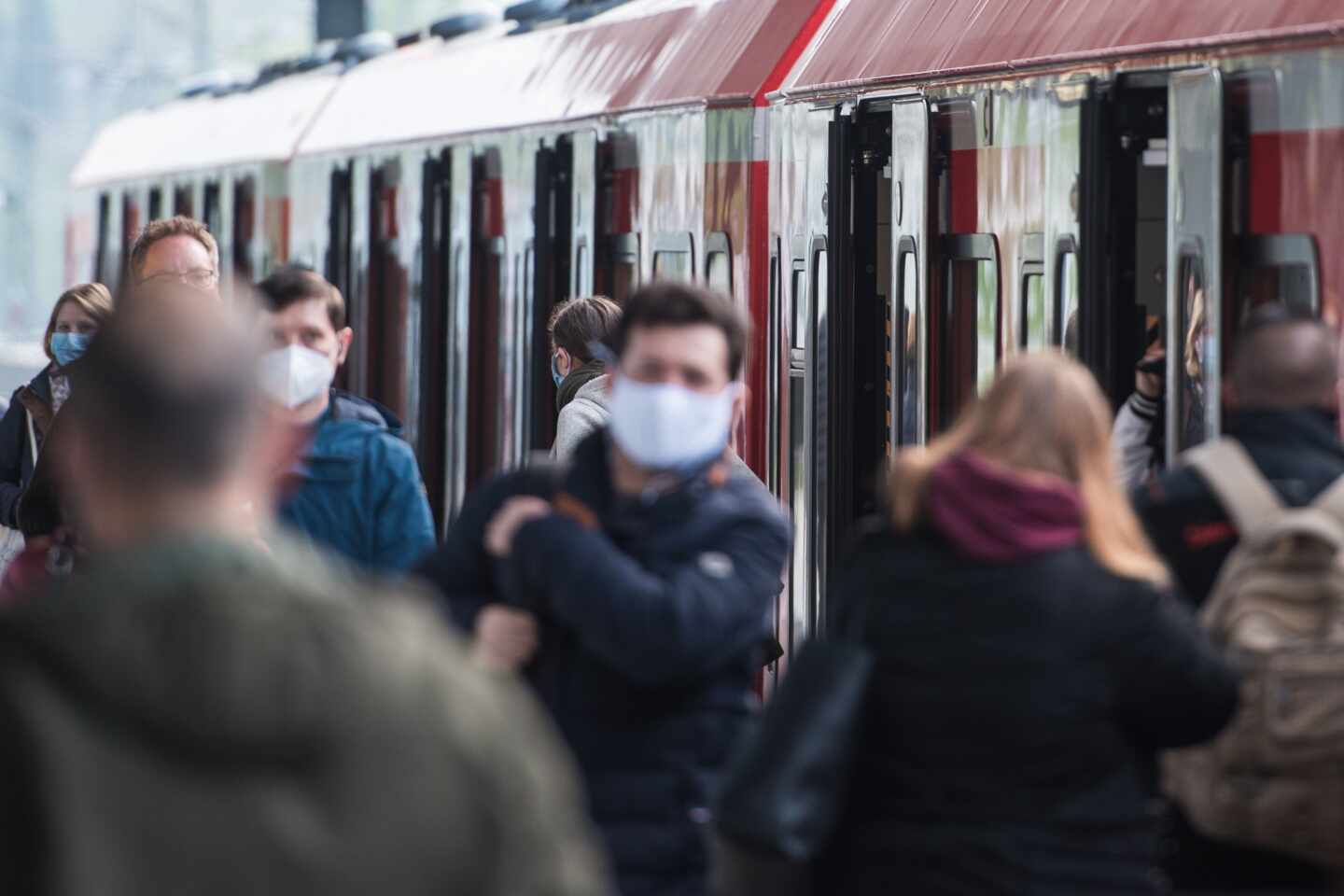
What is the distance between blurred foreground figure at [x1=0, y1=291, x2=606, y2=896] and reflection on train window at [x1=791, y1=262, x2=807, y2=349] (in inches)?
223

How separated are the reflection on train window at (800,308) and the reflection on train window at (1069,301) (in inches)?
→ 68.8

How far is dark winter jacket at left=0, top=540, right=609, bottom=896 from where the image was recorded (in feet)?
6.70

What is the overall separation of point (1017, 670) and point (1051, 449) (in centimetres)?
31

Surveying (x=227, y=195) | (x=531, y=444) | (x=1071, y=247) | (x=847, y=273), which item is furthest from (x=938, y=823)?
(x=227, y=195)

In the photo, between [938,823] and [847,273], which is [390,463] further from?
[847,273]

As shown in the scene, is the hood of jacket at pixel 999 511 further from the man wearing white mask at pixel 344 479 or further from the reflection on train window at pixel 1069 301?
the reflection on train window at pixel 1069 301

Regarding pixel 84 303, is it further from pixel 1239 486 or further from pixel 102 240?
pixel 102 240

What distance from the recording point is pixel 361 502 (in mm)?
4598

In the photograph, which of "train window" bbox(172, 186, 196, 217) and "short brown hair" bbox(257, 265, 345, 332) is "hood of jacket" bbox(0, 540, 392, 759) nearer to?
"short brown hair" bbox(257, 265, 345, 332)

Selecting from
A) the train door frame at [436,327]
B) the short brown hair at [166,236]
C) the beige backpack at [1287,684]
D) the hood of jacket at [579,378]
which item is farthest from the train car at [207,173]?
the beige backpack at [1287,684]

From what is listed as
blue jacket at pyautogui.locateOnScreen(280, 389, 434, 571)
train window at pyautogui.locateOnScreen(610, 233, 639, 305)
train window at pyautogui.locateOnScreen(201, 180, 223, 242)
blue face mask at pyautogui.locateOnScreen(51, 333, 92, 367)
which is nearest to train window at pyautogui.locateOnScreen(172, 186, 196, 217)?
train window at pyautogui.locateOnScreen(201, 180, 223, 242)

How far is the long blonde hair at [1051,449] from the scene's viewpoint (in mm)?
3371

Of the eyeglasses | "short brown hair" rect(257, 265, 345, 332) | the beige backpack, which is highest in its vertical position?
the eyeglasses

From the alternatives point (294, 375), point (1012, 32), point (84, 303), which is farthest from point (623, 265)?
point (294, 375)
